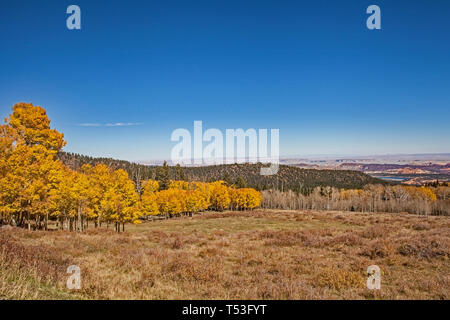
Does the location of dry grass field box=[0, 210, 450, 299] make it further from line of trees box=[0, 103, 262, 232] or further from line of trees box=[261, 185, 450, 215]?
line of trees box=[261, 185, 450, 215]

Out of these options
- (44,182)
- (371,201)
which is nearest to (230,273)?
(44,182)

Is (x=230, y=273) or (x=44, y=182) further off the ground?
(x=44, y=182)

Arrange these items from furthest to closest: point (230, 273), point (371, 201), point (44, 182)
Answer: point (371, 201), point (44, 182), point (230, 273)

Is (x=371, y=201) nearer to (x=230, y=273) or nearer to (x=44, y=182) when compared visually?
(x=230, y=273)

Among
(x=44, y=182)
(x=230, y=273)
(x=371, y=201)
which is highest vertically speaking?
(x=44, y=182)

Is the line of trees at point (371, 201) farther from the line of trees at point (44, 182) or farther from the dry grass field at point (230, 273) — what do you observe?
the dry grass field at point (230, 273)

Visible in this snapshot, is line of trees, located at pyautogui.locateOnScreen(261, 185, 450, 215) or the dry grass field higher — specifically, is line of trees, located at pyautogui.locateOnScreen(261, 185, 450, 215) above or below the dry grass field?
below

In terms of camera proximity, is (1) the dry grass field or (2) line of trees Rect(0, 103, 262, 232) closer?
(1) the dry grass field

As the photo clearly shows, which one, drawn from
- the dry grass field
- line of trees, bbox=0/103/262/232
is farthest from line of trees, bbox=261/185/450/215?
the dry grass field

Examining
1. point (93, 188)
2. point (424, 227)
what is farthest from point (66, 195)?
point (424, 227)

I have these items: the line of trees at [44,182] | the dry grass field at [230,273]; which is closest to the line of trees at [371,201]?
the line of trees at [44,182]

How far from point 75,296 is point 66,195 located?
21.8m
